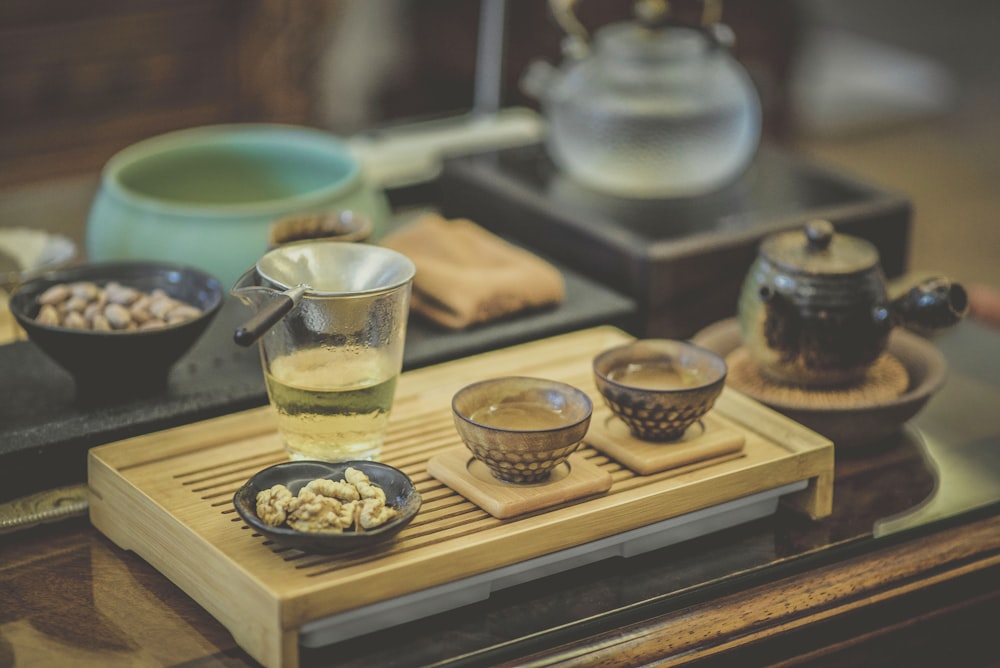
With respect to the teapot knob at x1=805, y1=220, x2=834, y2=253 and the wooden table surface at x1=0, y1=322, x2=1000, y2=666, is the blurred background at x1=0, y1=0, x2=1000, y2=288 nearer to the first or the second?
the wooden table surface at x1=0, y1=322, x2=1000, y2=666

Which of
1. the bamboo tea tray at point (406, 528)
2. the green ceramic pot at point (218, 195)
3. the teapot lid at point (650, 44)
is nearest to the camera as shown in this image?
the bamboo tea tray at point (406, 528)

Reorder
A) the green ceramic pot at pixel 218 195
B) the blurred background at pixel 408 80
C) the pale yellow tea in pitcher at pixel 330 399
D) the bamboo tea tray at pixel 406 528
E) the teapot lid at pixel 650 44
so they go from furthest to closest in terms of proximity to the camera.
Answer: the blurred background at pixel 408 80
the teapot lid at pixel 650 44
the green ceramic pot at pixel 218 195
the pale yellow tea in pitcher at pixel 330 399
the bamboo tea tray at pixel 406 528

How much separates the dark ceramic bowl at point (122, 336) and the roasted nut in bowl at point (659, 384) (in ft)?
1.10

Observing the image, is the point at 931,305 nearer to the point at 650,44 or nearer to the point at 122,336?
the point at 650,44

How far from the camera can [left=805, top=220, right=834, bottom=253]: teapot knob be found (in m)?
1.12

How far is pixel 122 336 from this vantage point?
1.03 metres

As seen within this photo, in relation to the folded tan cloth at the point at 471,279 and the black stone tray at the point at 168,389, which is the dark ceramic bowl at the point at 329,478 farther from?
the folded tan cloth at the point at 471,279

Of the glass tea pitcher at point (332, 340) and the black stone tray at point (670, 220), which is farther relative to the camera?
the black stone tray at point (670, 220)

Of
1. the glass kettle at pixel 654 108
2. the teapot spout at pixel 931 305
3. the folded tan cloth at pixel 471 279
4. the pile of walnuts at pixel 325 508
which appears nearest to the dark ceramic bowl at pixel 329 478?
the pile of walnuts at pixel 325 508

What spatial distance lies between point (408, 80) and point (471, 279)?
253cm

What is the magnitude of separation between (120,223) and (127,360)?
27cm

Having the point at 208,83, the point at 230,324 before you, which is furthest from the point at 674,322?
the point at 208,83

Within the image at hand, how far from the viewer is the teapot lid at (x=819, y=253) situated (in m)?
1.12

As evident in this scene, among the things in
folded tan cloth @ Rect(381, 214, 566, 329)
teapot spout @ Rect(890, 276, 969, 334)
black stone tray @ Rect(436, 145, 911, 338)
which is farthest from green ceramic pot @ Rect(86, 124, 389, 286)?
teapot spout @ Rect(890, 276, 969, 334)
